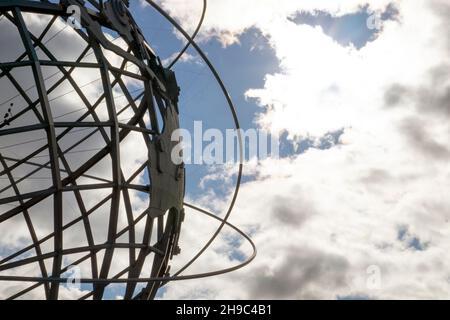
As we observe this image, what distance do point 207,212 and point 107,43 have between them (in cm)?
510

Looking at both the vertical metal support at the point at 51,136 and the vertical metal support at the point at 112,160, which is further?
the vertical metal support at the point at 112,160

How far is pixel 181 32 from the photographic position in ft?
42.0

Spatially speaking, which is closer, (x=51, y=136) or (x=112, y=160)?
(x=51, y=136)

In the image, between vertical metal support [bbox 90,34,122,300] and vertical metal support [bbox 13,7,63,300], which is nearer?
vertical metal support [bbox 13,7,63,300]

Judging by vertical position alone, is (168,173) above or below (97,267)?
above

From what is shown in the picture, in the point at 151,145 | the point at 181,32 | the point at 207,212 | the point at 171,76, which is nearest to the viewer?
the point at 151,145

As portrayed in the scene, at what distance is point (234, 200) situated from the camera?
43.2ft
